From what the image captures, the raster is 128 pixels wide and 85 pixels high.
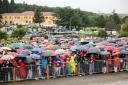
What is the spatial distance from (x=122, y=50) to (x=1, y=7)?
123415mm

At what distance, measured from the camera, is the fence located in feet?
56.2

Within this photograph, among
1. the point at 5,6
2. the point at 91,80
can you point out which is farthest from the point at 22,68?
the point at 5,6

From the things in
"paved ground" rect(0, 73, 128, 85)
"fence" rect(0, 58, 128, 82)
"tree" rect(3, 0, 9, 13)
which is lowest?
"tree" rect(3, 0, 9, 13)

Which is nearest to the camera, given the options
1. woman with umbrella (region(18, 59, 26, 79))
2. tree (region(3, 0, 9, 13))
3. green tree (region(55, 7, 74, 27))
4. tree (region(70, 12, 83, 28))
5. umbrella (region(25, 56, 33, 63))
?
woman with umbrella (region(18, 59, 26, 79))

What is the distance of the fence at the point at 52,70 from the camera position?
17141 mm

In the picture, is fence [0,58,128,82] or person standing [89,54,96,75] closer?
fence [0,58,128,82]

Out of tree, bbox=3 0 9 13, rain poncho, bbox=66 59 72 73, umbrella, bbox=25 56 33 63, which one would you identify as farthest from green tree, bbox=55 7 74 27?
umbrella, bbox=25 56 33 63

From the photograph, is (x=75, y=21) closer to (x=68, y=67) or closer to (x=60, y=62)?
(x=68, y=67)

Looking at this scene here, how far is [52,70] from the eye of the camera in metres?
18.3

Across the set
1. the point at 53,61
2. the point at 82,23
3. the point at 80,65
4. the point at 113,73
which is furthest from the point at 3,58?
the point at 82,23

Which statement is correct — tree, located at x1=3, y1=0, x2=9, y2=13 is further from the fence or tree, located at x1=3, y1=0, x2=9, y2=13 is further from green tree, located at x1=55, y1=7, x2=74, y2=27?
the fence

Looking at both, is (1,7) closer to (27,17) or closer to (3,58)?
(27,17)

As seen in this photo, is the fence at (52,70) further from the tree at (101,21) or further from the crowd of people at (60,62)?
the tree at (101,21)

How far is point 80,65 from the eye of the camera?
18906mm
